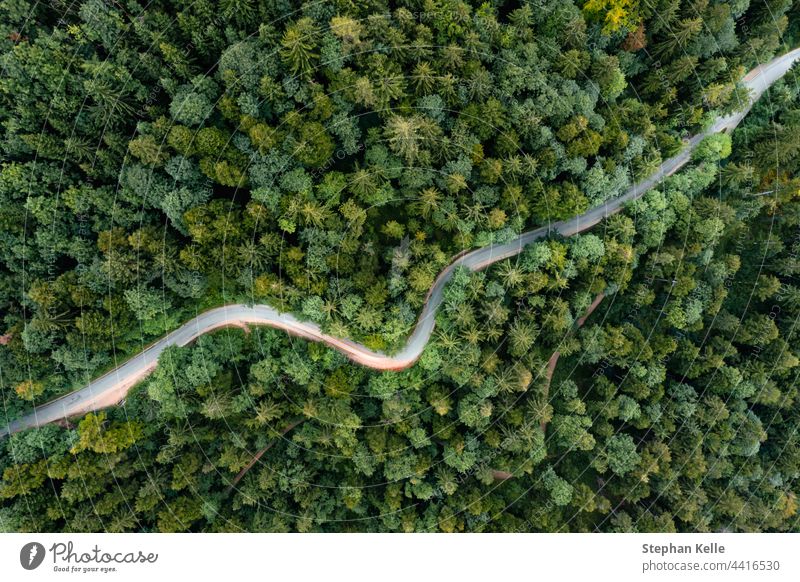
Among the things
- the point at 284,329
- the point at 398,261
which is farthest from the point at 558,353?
the point at 284,329

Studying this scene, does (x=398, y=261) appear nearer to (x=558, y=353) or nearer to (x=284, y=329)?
(x=284, y=329)

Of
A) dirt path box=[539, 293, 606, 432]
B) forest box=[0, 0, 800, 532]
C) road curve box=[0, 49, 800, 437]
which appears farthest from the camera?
dirt path box=[539, 293, 606, 432]

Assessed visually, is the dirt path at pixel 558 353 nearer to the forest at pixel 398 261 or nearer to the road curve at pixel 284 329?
the forest at pixel 398 261

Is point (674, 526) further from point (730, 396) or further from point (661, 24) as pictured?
point (661, 24)

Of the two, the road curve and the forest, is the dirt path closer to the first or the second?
the forest

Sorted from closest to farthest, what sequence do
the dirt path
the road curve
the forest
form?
the forest → the road curve → the dirt path

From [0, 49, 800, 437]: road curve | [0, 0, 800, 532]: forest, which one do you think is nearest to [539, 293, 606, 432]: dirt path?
[0, 0, 800, 532]: forest

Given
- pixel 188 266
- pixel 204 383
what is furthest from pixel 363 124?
pixel 204 383
